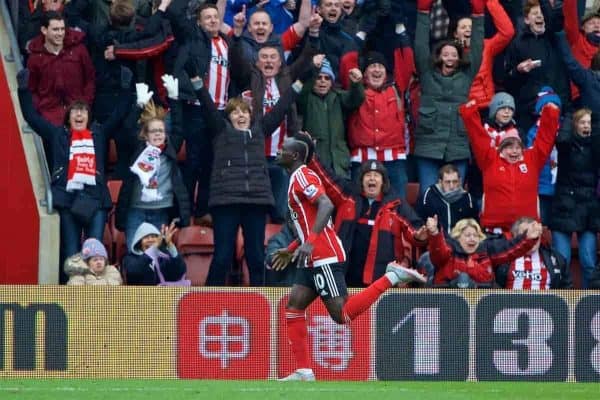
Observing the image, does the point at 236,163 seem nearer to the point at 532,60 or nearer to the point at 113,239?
the point at 113,239

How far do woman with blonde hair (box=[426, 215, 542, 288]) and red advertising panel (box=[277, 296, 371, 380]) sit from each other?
821 millimetres

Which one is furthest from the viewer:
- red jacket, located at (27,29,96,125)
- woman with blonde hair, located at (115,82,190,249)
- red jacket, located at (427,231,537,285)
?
red jacket, located at (27,29,96,125)

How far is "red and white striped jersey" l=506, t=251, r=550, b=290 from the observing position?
46.6 ft

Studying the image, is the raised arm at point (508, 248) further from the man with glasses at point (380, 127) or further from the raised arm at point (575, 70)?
the raised arm at point (575, 70)

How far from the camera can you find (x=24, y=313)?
13.3m

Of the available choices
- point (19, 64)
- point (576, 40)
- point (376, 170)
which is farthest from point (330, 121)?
point (19, 64)

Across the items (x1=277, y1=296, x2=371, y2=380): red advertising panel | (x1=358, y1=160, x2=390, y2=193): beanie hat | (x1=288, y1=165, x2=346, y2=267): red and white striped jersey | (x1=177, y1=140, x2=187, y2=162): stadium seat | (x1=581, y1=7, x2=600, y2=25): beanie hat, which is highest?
(x1=581, y1=7, x2=600, y2=25): beanie hat

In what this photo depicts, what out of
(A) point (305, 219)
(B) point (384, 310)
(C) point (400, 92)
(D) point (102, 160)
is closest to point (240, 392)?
(A) point (305, 219)

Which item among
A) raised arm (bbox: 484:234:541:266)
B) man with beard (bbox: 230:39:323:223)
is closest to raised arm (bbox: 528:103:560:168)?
raised arm (bbox: 484:234:541:266)

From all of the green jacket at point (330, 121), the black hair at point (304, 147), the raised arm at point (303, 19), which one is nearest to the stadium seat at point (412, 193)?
the green jacket at point (330, 121)

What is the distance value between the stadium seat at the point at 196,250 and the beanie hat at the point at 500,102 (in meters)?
2.80

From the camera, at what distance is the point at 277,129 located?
48.5ft

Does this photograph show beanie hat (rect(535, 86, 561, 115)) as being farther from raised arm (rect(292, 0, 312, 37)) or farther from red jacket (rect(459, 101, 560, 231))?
raised arm (rect(292, 0, 312, 37))

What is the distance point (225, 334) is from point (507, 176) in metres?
3.00
